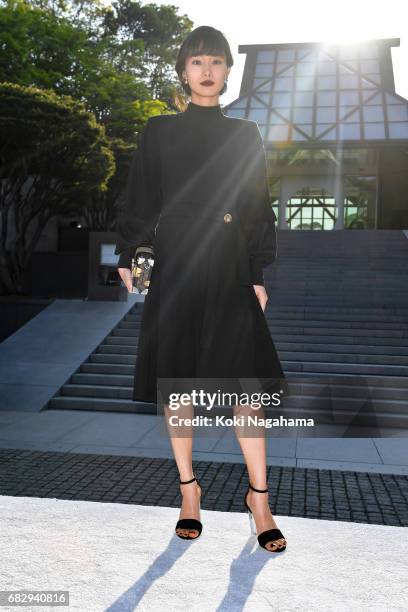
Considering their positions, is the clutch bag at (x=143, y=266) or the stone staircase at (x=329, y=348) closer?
the clutch bag at (x=143, y=266)

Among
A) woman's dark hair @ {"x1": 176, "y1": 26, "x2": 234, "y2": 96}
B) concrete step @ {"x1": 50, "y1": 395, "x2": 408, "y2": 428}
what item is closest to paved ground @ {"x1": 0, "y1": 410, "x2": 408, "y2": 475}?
concrete step @ {"x1": 50, "y1": 395, "x2": 408, "y2": 428}

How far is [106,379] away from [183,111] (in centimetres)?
571

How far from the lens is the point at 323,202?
38.8 meters

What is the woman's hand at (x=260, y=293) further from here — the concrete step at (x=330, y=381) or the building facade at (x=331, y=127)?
the building facade at (x=331, y=127)

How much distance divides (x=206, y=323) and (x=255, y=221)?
0.57m

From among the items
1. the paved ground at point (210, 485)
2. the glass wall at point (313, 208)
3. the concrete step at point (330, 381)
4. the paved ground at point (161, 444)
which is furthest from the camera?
the glass wall at point (313, 208)

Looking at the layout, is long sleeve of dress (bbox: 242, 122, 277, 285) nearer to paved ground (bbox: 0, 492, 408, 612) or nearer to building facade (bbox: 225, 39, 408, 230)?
paved ground (bbox: 0, 492, 408, 612)

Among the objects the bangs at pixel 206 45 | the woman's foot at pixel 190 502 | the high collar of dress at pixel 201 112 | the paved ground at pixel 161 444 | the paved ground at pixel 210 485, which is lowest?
the paved ground at pixel 161 444

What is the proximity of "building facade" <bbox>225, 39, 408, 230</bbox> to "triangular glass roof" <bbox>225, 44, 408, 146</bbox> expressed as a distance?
5 cm

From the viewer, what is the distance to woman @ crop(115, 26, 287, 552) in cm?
292

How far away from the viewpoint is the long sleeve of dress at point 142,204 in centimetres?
305

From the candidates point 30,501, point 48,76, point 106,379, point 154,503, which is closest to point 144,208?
point 30,501

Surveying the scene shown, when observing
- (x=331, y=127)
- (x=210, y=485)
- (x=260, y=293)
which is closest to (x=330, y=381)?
(x=210, y=485)

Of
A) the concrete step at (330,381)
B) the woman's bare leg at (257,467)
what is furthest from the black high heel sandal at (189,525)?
the concrete step at (330,381)
